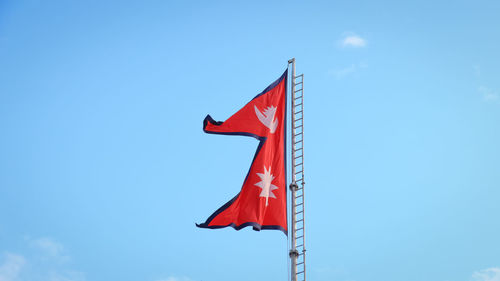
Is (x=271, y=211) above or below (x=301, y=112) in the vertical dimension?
below

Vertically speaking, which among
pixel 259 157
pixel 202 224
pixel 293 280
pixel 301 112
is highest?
pixel 301 112

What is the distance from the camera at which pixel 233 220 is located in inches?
926

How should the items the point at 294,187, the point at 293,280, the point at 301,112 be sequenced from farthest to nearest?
the point at 301,112, the point at 294,187, the point at 293,280

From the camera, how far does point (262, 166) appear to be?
24.0m

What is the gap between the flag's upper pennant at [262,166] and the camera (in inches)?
909

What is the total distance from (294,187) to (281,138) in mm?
2207

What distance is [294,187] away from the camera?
23.4 m

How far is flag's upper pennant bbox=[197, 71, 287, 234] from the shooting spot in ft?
75.8

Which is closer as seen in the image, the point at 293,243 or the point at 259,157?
the point at 293,243

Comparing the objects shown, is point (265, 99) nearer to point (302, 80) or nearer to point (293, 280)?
point (302, 80)

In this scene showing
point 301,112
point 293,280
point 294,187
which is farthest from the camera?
point 301,112

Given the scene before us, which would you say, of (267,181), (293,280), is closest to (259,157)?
(267,181)

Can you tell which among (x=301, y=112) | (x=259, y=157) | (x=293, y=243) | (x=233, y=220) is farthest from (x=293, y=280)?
(x=301, y=112)

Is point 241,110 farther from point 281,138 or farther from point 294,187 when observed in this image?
point 294,187
